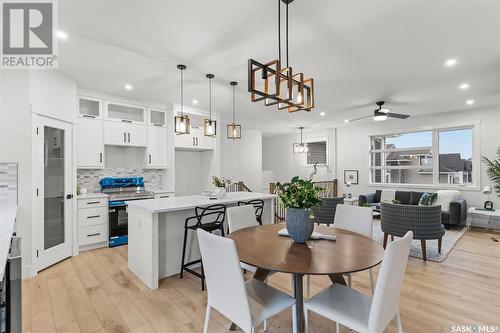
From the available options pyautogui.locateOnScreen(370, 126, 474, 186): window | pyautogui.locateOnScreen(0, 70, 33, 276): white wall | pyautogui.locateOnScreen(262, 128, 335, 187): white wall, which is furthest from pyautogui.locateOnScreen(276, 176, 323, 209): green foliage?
pyautogui.locateOnScreen(262, 128, 335, 187): white wall

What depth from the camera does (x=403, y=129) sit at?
680 cm

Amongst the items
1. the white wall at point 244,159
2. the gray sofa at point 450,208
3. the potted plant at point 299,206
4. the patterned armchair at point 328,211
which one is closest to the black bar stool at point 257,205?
the patterned armchair at point 328,211

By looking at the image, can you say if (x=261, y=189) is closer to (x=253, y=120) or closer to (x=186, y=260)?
(x=253, y=120)

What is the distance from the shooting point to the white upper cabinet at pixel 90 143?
4.29 m

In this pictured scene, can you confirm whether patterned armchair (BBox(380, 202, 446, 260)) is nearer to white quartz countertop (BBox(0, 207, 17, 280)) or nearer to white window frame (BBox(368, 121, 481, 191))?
white window frame (BBox(368, 121, 481, 191))

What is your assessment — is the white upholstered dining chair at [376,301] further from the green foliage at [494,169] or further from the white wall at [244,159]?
the white wall at [244,159]

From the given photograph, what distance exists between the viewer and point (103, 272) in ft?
10.7

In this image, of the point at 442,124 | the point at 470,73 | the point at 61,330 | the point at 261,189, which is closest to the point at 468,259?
the point at 470,73

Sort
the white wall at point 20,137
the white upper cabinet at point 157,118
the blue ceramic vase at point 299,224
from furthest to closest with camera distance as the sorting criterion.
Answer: the white upper cabinet at point 157,118 < the white wall at point 20,137 < the blue ceramic vase at point 299,224

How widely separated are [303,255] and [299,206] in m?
0.43

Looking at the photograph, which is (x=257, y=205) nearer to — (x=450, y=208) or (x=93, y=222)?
(x=93, y=222)

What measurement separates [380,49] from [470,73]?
180 cm

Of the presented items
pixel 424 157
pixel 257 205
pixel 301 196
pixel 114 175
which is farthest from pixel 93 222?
pixel 424 157

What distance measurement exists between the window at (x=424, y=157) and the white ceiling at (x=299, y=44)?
193 centimetres
